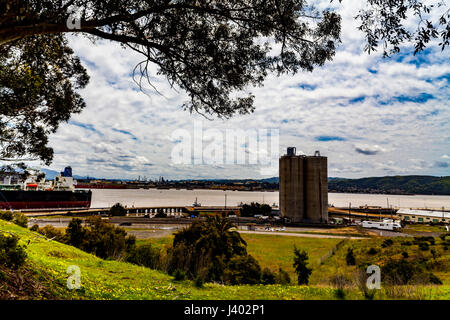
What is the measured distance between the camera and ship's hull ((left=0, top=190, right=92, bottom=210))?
56031 mm

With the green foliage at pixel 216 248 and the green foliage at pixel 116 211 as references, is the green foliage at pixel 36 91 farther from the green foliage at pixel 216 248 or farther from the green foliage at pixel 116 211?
the green foliage at pixel 116 211

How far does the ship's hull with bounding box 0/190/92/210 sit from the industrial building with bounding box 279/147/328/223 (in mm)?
51399

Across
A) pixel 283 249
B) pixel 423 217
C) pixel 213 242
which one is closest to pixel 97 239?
pixel 213 242

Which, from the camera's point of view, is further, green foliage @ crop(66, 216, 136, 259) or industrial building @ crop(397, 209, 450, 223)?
industrial building @ crop(397, 209, 450, 223)

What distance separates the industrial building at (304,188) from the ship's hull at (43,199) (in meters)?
51.4

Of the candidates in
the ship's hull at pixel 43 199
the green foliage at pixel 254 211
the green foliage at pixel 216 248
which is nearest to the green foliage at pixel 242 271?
the green foliage at pixel 216 248

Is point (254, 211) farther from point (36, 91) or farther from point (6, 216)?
point (36, 91)

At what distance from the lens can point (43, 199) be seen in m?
60.0

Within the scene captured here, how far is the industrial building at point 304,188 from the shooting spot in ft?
190

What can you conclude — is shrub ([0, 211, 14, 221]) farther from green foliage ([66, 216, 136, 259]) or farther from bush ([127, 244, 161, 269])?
bush ([127, 244, 161, 269])

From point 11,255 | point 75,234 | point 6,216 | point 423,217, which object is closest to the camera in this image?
point 11,255

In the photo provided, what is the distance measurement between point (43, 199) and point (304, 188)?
6089 cm

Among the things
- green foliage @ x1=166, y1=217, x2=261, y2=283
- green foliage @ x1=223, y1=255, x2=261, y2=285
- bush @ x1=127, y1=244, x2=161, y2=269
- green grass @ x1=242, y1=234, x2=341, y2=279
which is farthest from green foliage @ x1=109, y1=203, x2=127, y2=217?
green foliage @ x1=223, y1=255, x2=261, y2=285

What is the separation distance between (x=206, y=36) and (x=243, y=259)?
A: 11.7m
